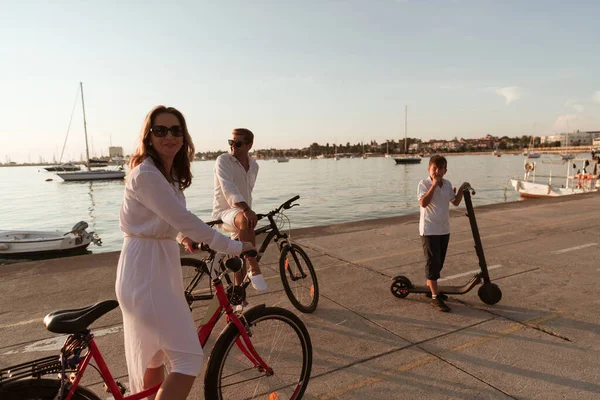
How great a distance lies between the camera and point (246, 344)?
2408mm

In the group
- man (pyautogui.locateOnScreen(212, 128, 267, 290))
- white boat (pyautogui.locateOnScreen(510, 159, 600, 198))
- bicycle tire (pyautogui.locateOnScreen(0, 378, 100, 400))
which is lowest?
white boat (pyautogui.locateOnScreen(510, 159, 600, 198))

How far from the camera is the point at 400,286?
16.0ft

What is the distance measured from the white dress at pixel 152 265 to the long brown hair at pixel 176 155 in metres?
0.10

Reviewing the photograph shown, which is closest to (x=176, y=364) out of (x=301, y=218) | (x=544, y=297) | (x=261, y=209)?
(x=544, y=297)

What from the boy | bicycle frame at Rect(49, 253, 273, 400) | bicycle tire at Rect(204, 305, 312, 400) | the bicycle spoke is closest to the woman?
bicycle frame at Rect(49, 253, 273, 400)

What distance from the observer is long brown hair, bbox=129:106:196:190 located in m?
2.09

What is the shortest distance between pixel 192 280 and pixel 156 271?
6.37 ft

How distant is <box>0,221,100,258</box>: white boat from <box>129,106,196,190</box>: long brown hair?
13772mm

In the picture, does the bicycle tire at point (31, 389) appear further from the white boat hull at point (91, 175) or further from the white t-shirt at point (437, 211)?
the white boat hull at point (91, 175)

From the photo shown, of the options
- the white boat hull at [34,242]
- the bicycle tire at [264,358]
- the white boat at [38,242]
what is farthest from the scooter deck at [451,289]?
the white boat hull at [34,242]

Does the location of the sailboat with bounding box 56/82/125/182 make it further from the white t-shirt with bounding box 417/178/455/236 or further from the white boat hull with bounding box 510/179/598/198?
the white t-shirt with bounding box 417/178/455/236

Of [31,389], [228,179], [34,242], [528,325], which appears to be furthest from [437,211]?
[34,242]

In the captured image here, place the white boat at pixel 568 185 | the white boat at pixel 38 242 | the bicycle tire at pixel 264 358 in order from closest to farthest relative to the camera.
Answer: the bicycle tire at pixel 264 358
the white boat at pixel 38 242
the white boat at pixel 568 185

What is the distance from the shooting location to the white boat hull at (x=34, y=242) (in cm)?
1438
